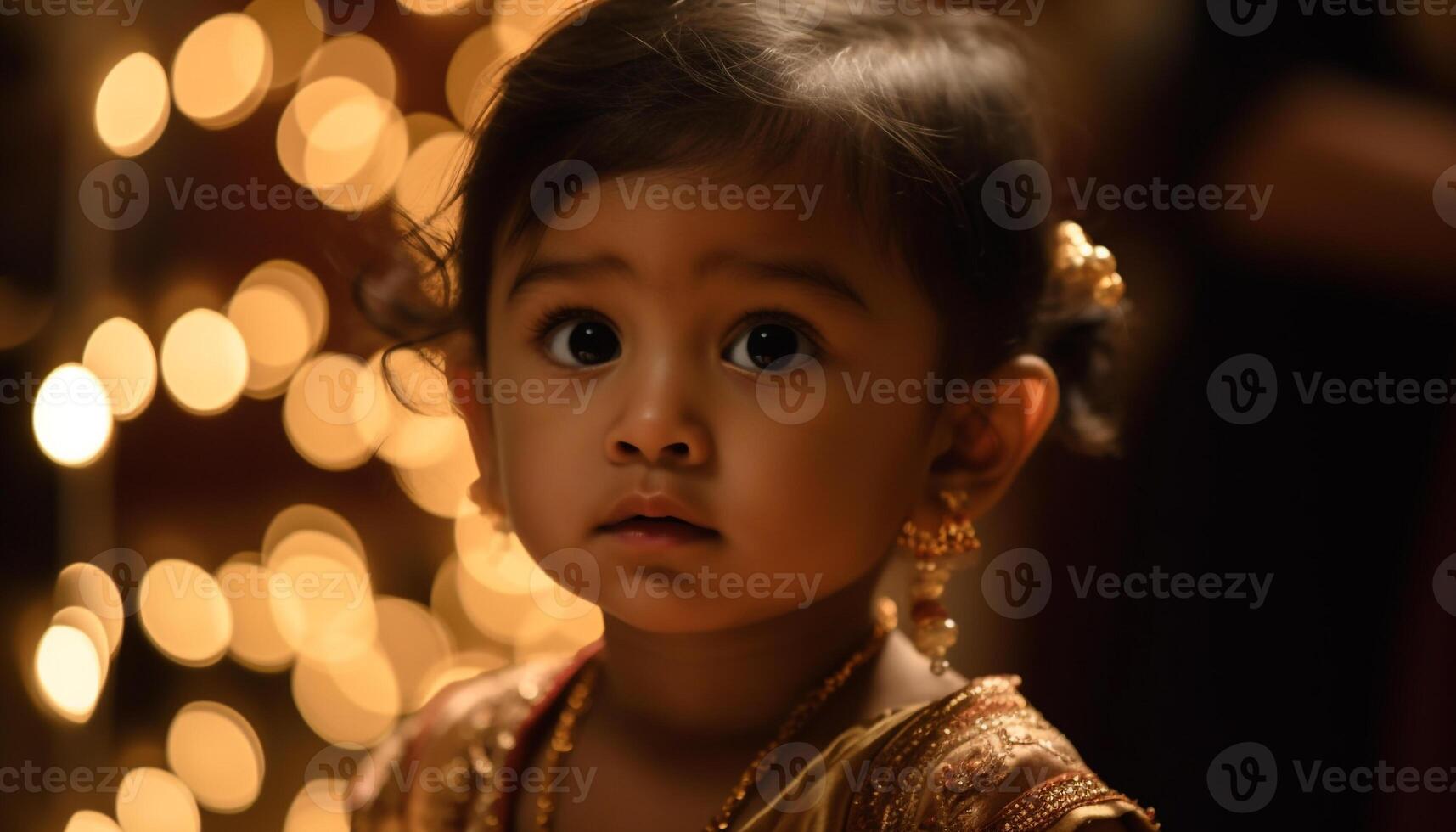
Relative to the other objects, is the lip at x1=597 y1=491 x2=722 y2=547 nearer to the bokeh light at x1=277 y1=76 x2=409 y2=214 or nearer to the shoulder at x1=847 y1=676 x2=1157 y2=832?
the shoulder at x1=847 y1=676 x2=1157 y2=832

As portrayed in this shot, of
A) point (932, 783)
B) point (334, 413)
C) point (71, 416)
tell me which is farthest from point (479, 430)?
point (334, 413)

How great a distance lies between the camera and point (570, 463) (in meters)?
0.82

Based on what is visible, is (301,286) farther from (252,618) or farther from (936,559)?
(936,559)

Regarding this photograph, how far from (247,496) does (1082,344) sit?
0.97 meters

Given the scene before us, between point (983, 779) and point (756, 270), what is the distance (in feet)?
1.07

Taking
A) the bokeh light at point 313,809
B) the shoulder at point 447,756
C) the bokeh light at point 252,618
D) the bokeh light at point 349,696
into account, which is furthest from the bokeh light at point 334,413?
the shoulder at point 447,756

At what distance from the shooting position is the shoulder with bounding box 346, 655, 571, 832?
102 centimetres

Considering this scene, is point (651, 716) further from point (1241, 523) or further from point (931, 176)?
point (1241, 523)

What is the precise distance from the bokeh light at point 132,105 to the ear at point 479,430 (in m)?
0.56

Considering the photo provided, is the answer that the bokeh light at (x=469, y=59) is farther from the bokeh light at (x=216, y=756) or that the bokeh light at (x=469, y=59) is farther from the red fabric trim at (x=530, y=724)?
the bokeh light at (x=216, y=756)

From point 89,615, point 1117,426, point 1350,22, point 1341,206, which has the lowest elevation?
point 89,615

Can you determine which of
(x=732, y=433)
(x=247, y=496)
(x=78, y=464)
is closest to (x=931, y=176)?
(x=732, y=433)

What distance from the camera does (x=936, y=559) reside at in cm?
94

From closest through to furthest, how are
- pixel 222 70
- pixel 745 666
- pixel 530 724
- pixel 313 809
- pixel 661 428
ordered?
pixel 661 428
pixel 745 666
pixel 530 724
pixel 222 70
pixel 313 809
